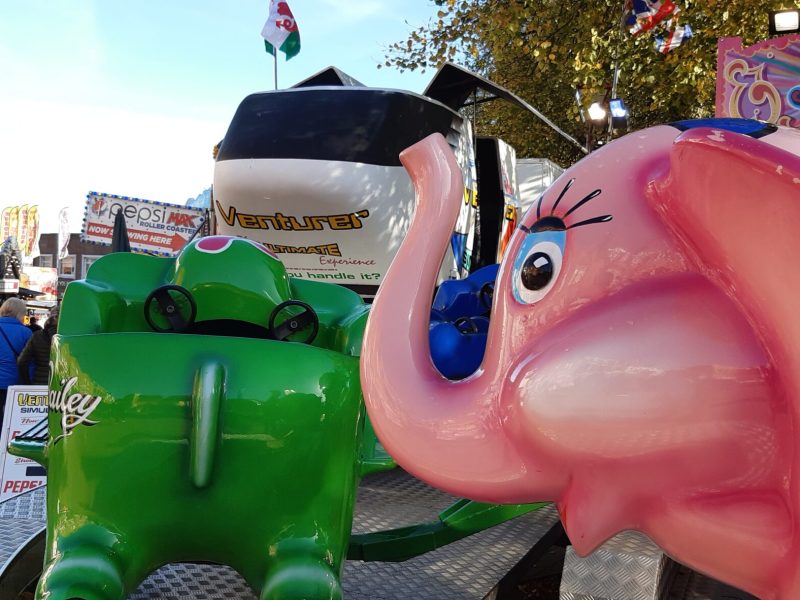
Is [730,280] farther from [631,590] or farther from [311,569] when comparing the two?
[631,590]

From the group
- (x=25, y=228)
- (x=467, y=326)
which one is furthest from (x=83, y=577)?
(x=25, y=228)

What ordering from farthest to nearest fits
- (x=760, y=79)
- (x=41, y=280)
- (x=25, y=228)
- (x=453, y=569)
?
1. (x=25, y=228)
2. (x=41, y=280)
3. (x=760, y=79)
4. (x=453, y=569)

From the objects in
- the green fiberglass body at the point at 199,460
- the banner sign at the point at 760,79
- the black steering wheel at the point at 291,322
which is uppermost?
the banner sign at the point at 760,79

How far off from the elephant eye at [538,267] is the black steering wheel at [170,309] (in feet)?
4.73

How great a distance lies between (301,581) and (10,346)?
197 inches

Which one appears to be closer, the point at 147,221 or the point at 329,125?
the point at 329,125

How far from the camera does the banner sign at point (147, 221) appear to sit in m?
13.4

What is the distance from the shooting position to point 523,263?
3.68 feet

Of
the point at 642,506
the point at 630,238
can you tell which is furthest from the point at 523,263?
the point at 642,506

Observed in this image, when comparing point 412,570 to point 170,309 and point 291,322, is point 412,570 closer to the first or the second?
point 291,322

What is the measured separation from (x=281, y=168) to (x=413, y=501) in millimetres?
3222

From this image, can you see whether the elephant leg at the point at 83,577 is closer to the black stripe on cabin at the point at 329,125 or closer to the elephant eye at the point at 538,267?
the elephant eye at the point at 538,267

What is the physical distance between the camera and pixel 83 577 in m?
1.72

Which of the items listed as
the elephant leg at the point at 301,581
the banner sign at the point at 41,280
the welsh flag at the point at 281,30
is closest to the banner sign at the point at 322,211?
the elephant leg at the point at 301,581
